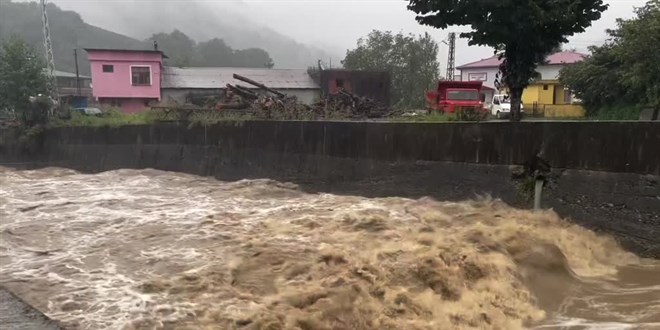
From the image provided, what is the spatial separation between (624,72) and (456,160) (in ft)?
44.6

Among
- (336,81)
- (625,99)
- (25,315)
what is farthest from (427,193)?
(336,81)

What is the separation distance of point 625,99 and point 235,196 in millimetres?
19289

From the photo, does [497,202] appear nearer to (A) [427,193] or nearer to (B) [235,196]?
(A) [427,193]

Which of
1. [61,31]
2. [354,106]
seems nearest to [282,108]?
[354,106]

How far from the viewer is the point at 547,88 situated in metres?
44.7

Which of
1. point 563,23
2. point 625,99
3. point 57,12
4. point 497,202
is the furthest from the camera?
point 57,12

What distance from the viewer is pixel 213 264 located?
859 cm

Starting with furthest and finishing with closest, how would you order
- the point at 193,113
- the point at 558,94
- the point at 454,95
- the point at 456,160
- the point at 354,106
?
the point at 558,94 < the point at 454,95 < the point at 354,106 < the point at 193,113 < the point at 456,160

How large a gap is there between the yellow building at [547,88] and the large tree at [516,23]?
58.3ft

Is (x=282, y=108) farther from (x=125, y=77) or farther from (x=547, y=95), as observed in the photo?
(x=547, y=95)

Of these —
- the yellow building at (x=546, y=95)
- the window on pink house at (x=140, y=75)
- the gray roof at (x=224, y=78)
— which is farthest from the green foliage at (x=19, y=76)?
the yellow building at (x=546, y=95)

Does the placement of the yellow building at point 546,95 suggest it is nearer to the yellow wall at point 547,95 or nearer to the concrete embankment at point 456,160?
the yellow wall at point 547,95

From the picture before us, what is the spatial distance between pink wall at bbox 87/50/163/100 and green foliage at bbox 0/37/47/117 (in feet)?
41.9

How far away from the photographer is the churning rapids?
652 cm
